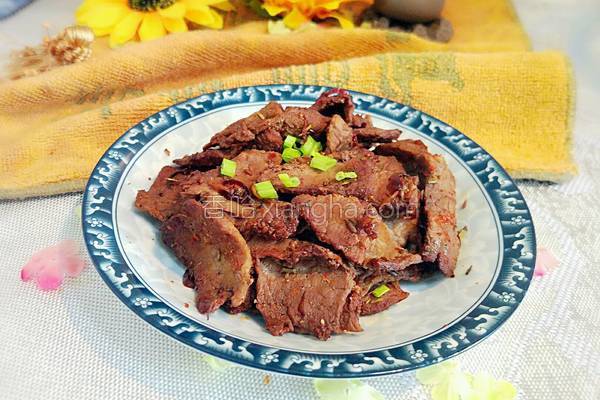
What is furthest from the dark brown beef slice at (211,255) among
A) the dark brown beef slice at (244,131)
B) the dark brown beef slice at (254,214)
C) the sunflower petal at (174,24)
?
the sunflower petal at (174,24)

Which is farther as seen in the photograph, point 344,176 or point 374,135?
point 374,135

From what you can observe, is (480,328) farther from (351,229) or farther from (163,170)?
(163,170)

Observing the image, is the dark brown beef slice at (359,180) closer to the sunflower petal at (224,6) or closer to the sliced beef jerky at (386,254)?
the sliced beef jerky at (386,254)

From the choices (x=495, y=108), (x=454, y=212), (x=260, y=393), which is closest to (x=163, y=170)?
(x=260, y=393)

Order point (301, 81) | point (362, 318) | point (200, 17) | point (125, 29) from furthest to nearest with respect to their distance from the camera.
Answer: point (200, 17) → point (125, 29) → point (301, 81) → point (362, 318)

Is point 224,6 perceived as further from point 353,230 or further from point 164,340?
point 164,340

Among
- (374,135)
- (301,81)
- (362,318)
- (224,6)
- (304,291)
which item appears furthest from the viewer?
(224,6)

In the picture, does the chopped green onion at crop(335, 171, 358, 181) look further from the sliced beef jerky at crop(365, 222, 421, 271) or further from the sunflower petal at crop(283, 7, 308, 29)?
the sunflower petal at crop(283, 7, 308, 29)

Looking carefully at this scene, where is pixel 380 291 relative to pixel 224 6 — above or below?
below

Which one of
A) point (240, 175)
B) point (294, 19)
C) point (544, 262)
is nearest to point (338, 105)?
point (240, 175)
